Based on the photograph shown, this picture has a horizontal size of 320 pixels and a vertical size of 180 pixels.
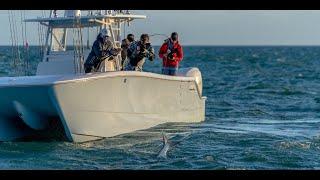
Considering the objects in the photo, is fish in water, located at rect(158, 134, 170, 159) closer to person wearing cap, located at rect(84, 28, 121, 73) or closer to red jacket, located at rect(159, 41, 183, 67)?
person wearing cap, located at rect(84, 28, 121, 73)

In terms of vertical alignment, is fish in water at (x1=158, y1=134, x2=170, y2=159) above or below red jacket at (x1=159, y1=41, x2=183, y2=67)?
below

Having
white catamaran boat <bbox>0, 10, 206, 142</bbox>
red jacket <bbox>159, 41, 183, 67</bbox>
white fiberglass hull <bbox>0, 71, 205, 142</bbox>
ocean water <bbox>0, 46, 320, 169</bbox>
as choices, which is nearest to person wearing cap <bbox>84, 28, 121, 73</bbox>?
white catamaran boat <bbox>0, 10, 206, 142</bbox>

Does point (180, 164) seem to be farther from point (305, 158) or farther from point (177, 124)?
point (177, 124)

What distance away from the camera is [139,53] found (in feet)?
45.0

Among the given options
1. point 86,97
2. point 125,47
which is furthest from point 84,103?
point 125,47

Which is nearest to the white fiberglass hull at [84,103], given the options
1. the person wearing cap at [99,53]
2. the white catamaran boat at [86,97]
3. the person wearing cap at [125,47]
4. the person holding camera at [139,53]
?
the white catamaran boat at [86,97]

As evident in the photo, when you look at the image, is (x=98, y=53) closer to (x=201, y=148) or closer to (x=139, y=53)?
(x=139, y=53)

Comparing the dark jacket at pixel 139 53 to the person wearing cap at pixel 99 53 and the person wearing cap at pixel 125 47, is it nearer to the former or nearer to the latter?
the person wearing cap at pixel 125 47

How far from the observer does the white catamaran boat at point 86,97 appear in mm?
11195

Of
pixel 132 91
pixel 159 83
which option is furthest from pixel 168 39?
pixel 132 91

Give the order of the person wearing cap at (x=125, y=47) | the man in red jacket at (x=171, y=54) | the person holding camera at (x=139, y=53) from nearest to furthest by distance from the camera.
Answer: the person holding camera at (x=139, y=53) < the person wearing cap at (x=125, y=47) < the man in red jacket at (x=171, y=54)

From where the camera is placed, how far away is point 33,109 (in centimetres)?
1163

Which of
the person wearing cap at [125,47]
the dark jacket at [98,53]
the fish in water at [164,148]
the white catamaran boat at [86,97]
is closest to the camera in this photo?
the fish in water at [164,148]

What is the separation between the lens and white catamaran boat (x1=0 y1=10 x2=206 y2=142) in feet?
36.7
